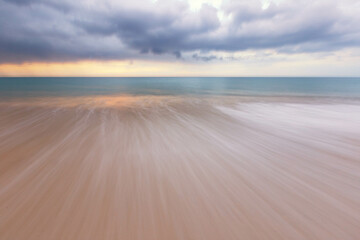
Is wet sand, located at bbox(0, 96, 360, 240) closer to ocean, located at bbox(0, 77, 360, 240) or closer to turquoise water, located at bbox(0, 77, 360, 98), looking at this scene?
ocean, located at bbox(0, 77, 360, 240)

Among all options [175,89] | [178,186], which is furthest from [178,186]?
[175,89]

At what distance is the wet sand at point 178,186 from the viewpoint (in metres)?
2.51

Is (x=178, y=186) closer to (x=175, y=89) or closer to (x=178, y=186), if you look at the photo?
(x=178, y=186)

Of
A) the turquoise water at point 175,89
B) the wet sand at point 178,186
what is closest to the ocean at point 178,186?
the wet sand at point 178,186

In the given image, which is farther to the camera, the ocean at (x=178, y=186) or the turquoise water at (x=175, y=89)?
the turquoise water at (x=175, y=89)

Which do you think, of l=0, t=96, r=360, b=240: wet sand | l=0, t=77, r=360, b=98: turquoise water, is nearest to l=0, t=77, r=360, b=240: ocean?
l=0, t=96, r=360, b=240: wet sand

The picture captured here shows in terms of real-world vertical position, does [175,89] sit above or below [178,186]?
above

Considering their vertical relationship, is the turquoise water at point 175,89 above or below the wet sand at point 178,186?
above

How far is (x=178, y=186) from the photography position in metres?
3.52

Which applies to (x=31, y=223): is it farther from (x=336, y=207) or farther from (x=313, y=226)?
(x=336, y=207)

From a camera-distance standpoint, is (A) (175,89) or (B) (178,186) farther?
(A) (175,89)

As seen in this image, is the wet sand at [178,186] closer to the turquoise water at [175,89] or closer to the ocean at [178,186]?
the ocean at [178,186]

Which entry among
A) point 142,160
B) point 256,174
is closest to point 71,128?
point 142,160

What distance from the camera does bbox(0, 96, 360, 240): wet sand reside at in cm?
251
